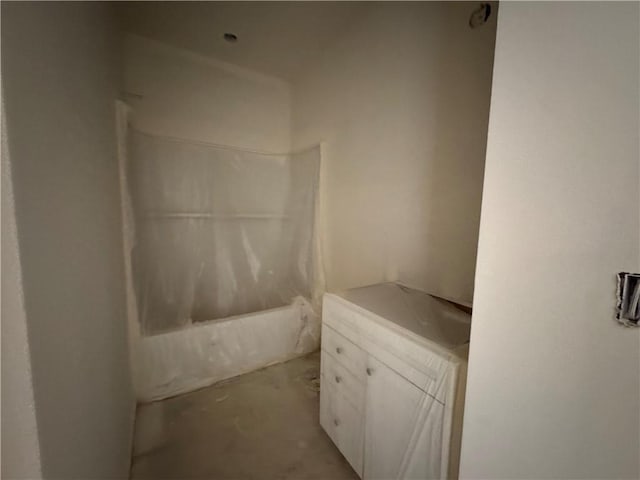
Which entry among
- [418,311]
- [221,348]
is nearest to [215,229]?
[221,348]

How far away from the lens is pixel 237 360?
1.86m

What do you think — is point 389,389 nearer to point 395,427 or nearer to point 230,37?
point 395,427

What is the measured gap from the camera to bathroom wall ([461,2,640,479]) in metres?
0.41

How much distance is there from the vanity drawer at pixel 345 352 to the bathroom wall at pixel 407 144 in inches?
22.7

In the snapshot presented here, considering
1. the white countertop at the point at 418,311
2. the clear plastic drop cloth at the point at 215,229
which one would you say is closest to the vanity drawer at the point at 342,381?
the white countertop at the point at 418,311

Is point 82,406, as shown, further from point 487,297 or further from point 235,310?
point 235,310

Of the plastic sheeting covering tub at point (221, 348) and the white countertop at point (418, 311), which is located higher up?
the white countertop at point (418, 311)

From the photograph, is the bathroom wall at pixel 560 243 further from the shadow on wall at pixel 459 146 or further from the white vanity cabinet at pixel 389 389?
the shadow on wall at pixel 459 146

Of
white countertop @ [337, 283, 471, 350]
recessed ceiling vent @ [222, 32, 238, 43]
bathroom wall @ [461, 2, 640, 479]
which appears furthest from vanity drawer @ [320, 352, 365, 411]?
recessed ceiling vent @ [222, 32, 238, 43]

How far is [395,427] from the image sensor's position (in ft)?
3.05

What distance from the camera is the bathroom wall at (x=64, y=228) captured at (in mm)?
429

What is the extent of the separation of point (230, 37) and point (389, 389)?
101 inches

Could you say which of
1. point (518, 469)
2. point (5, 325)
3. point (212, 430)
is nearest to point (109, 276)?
point (5, 325)

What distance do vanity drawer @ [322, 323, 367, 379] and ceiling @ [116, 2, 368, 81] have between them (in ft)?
6.62
